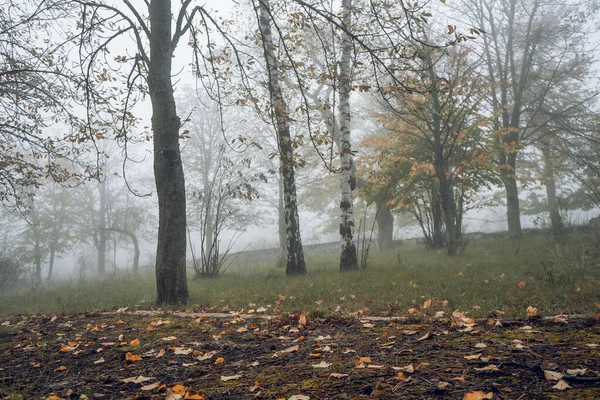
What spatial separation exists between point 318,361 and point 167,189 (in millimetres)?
4401

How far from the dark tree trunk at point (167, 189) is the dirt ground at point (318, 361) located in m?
2.20

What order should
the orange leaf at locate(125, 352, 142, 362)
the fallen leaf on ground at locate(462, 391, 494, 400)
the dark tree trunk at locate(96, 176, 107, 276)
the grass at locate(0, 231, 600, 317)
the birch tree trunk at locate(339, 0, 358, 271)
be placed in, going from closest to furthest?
the fallen leaf on ground at locate(462, 391, 494, 400) → the orange leaf at locate(125, 352, 142, 362) → the grass at locate(0, 231, 600, 317) → the birch tree trunk at locate(339, 0, 358, 271) → the dark tree trunk at locate(96, 176, 107, 276)

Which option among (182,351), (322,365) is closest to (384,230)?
(182,351)

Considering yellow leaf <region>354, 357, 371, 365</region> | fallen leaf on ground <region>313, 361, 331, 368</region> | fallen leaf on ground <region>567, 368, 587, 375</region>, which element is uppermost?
fallen leaf on ground <region>567, 368, 587, 375</region>

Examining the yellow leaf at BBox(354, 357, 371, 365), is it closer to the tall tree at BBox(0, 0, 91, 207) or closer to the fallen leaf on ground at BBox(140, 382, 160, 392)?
the fallen leaf on ground at BBox(140, 382, 160, 392)

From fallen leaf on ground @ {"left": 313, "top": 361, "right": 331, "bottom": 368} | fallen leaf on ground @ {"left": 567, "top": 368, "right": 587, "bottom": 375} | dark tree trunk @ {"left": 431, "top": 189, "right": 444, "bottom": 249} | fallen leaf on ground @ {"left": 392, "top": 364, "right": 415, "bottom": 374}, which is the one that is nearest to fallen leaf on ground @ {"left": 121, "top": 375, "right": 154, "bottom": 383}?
fallen leaf on ground @ {"left": 313, "top": 361, "right": 331, "bottom": 368}

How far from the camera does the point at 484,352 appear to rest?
90.8 inches

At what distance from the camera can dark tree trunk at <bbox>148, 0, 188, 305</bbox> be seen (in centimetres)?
607

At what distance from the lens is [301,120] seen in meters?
15.8

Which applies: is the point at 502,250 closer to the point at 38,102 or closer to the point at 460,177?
the point at 460,177

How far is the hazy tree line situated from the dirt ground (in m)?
2.16

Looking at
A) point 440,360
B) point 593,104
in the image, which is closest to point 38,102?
point 440,360

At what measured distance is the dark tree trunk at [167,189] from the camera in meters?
6.07

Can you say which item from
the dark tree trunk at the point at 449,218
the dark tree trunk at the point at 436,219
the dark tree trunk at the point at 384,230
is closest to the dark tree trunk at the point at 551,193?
the dark tree trunk at the point at 449,218
